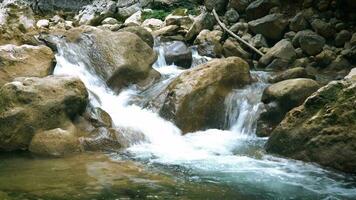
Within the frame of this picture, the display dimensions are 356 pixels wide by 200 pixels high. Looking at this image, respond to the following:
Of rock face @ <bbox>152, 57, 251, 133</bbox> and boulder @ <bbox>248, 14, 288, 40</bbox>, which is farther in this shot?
boulder @ <bbox>248, 14, 288, 40</bbox>

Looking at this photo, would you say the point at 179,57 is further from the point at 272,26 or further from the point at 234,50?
the point at 272,26

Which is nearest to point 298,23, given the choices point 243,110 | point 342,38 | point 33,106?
point 342,38

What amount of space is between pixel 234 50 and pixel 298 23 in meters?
2.13

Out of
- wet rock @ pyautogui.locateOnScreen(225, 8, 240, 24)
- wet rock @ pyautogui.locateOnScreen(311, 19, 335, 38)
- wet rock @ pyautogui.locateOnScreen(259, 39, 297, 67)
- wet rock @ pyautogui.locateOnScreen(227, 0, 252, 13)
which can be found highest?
wet rock @ pyautogui.locateOnScreen(227, 0, 252, 13)

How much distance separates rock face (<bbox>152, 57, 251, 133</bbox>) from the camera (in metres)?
8.02

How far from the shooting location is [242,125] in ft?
26.9

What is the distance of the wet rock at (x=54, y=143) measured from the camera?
6406 mm

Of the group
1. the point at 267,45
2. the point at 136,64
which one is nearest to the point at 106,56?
the point at 136,64

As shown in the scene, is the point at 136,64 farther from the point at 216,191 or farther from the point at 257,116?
the point at 216,191

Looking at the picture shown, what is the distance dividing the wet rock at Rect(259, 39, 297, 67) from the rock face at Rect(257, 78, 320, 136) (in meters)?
4.08

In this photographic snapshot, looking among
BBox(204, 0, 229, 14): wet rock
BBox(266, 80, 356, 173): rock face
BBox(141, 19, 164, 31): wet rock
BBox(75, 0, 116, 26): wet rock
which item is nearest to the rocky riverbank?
BBox(266, 80, 356, 173): rock face

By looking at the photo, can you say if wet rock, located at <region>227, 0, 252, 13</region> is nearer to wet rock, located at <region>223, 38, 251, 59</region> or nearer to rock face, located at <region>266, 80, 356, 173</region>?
wet rock, located at <region>223, 38, 251, 59</region>

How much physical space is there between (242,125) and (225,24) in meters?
7.71

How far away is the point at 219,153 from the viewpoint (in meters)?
6.72
